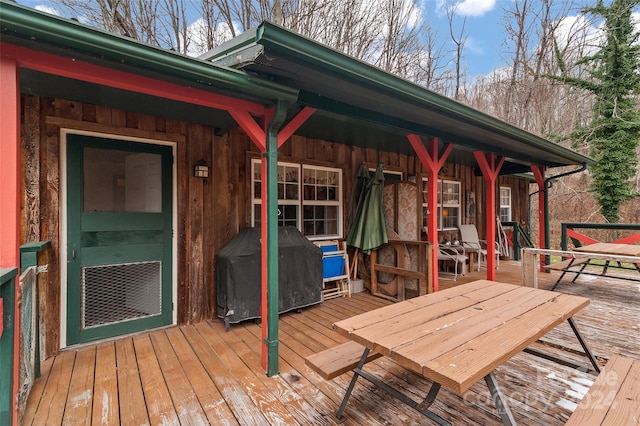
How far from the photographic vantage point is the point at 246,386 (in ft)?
7.13

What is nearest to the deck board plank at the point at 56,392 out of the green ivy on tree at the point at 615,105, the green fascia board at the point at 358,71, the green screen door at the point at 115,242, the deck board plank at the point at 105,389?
the deck board plank at the point at 105,389

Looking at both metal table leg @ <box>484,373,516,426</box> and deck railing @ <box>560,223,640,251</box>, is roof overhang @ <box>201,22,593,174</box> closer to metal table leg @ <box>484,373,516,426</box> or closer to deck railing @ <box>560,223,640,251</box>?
deck railing @ <box>560,223,640,251</box>

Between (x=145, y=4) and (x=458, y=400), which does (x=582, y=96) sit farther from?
(x=145, y=4)

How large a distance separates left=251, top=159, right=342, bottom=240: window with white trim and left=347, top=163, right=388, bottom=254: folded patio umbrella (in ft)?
1.17

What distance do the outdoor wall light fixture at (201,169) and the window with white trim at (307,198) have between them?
61 cm

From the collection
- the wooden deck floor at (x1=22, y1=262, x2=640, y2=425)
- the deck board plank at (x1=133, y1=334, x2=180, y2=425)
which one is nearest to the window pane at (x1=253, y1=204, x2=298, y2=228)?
the wooden deck floor at (x1=22, y1=262, x2=640, y2=425)

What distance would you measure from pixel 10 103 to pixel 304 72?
1656mm

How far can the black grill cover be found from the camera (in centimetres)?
321

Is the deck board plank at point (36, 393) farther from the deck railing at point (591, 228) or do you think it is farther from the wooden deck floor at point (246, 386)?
the deck railing at point (591, 228)

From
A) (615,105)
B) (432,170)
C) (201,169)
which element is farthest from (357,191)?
(615,105)

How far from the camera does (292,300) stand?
3645 mm

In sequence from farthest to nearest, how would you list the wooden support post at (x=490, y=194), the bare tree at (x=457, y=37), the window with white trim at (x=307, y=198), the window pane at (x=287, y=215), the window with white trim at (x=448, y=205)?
the bare tree at (x=457, y=37) → the window with white trim at (x=448, y=205) → the wooden support post at (x=490, y=194) → the window pane at (x=287, y=215) → the window with white trim at (x=307, y=198)

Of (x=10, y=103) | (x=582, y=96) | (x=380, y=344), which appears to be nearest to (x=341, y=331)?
(x=380, y=344)

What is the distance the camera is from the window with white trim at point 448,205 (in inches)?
252
